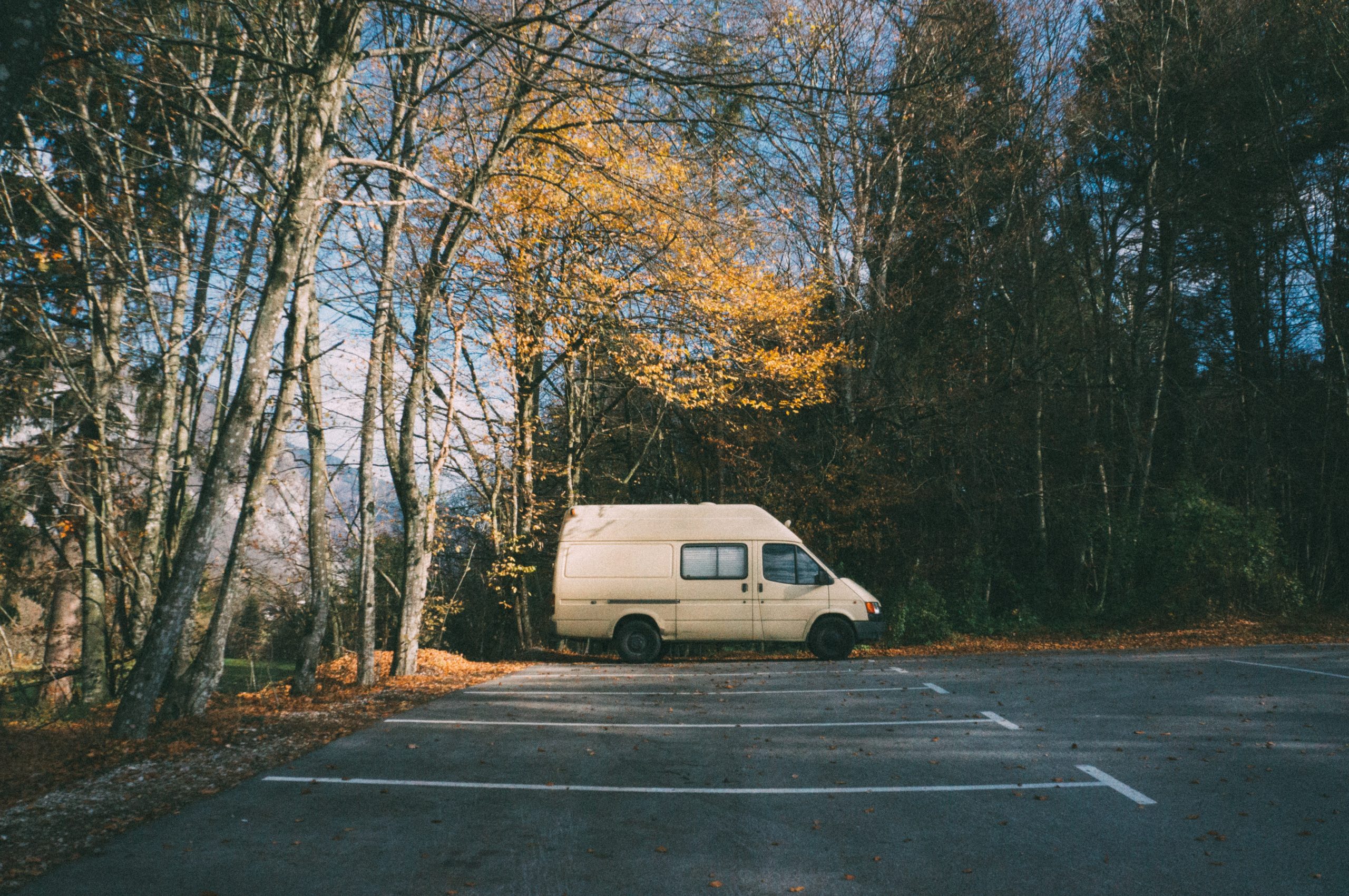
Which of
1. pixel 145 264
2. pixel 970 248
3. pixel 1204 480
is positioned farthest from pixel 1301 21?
pixel 145 264

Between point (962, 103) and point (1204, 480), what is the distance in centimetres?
1125

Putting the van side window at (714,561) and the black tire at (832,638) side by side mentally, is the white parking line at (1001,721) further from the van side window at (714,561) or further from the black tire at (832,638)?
the van side window at (714,561)

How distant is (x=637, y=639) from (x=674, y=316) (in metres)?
5.74

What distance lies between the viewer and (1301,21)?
63.9ft

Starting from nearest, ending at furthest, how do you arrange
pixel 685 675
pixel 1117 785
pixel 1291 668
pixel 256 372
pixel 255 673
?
pixel 1117 785 → pixel 256 372 → pixel 1291 668 → pixel 685 675 → pixel 255 673

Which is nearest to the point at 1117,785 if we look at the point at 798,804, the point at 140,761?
the point at 798,804

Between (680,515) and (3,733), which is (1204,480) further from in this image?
(3,733)

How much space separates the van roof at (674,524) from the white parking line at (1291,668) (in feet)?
22.1

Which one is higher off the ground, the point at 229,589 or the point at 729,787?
the point at 229,589

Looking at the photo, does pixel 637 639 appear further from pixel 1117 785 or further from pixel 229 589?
pixel 1117 785

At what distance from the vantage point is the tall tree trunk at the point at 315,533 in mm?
11664

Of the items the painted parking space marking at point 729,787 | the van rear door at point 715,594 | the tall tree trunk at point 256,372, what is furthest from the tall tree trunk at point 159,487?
the painted parking space marking at point 729,787

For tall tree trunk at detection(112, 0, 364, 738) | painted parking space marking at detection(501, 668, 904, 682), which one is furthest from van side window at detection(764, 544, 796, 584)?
tall tree trunk at detection(112, 0, 364, 738)

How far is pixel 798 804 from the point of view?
5543 mm
